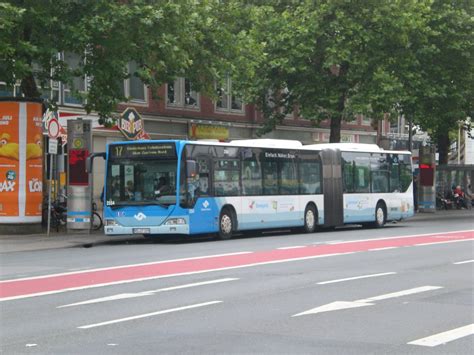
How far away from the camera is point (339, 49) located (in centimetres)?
3628

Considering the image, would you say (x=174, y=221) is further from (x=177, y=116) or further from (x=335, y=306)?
(x=177, y=116)

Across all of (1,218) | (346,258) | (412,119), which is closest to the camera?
(346,258)

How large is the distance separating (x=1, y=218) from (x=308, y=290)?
579 inches

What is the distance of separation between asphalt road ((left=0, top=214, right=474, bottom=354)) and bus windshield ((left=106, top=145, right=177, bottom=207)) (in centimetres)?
378

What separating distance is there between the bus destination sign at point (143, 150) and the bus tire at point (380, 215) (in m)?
11.8

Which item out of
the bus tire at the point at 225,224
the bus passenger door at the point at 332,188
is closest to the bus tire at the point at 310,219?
the bus passenger door at the point at 332,188

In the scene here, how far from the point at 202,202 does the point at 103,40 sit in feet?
16.8

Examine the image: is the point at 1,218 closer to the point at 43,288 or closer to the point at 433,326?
the point at 43,288

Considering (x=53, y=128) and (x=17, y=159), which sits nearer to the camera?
(x=53, y=128)

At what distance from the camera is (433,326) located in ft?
31.2

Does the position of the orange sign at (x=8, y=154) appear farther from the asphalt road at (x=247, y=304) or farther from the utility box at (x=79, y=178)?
the asphalt road at (x=247, y=304)

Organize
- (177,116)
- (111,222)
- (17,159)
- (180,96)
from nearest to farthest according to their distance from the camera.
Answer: (111,222) < (17,159) < (177,116) < (180,96)

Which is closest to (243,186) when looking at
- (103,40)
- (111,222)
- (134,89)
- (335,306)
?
(111,222)

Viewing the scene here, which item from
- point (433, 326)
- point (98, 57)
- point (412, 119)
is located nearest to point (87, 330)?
point (433, 326)
